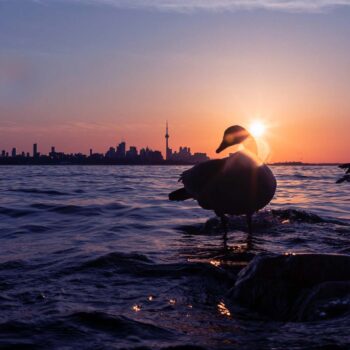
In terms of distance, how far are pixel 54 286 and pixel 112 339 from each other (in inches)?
61.4

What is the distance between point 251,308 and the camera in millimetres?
3846

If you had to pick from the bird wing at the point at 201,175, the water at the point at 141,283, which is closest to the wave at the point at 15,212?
the water at the point at 141,283

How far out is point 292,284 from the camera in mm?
4016

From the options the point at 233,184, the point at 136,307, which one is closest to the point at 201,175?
the point at 233,184

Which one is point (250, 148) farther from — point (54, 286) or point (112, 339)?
point (112, 339)

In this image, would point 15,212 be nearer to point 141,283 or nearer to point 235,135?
point 235,135

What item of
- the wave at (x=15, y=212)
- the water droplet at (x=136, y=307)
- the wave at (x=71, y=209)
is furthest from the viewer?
the wave at (x=71, y=209)

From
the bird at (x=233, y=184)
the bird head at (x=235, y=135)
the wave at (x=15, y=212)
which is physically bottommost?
the wave at (x=15, y=212)

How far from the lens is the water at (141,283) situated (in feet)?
10.1

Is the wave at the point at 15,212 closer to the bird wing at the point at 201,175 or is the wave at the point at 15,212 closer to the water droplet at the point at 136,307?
the bird wing at the point at 201,175

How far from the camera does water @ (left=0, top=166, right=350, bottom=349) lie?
121 inches

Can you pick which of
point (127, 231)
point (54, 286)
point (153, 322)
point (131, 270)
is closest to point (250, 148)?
point (127, 231)

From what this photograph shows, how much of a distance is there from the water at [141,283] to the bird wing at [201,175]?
2.77 ft

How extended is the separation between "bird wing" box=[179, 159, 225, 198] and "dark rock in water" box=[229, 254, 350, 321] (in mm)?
3162
